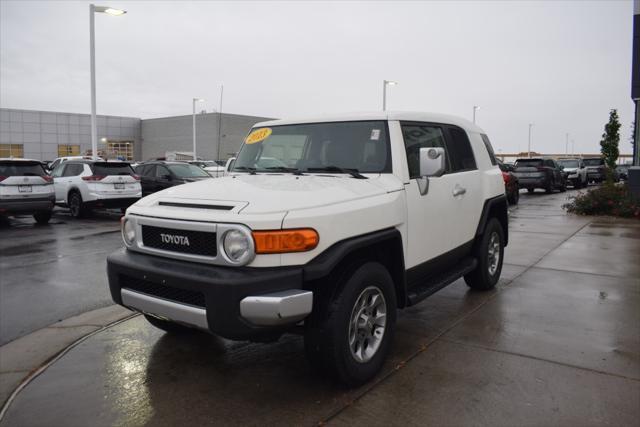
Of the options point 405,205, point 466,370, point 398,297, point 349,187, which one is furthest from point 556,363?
point 349,187

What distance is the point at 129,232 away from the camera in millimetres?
3930

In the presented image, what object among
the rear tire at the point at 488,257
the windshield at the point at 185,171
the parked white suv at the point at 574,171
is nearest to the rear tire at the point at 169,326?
the rear tire at the point at 488,257

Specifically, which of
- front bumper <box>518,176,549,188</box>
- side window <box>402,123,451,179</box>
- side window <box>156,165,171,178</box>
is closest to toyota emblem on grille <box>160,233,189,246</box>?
side window <box>402,123,451,179</box>

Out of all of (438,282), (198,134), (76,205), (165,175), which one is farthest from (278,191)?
(198,134)

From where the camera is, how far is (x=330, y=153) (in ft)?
14.6

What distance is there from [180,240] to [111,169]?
1259 cm

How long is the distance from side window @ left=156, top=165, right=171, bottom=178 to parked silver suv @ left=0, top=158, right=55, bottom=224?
3812 mm

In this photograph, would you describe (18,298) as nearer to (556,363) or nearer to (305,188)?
(305,188)

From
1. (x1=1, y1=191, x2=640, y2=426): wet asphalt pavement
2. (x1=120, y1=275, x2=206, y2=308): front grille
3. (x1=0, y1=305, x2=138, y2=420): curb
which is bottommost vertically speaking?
(x1=0, y1=305, x2=138, y2=420): curb

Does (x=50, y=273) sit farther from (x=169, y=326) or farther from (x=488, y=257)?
(x=488, y=257)

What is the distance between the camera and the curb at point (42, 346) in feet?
13.1

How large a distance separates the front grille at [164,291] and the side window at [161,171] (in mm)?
13499

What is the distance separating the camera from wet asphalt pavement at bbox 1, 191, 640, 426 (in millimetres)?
3299

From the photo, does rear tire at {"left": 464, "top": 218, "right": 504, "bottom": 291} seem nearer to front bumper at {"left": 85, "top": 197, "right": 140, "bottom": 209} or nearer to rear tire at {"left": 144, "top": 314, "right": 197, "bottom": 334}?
rear tire at {"left": 144, "top": 314, "right": 197, "bottom": 334}
